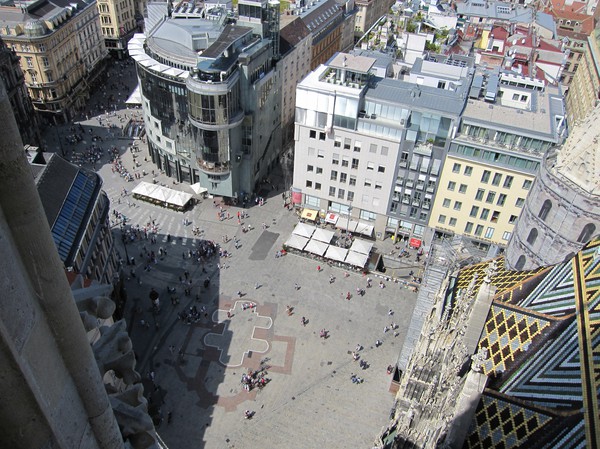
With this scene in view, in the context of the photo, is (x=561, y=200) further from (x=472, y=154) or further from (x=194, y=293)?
(x=194, y=293)

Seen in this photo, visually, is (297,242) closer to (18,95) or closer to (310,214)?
(310,214)

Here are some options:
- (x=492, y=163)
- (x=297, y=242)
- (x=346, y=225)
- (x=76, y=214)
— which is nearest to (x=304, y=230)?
(x=297, y=242)

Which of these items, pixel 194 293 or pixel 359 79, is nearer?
pixel 194 293

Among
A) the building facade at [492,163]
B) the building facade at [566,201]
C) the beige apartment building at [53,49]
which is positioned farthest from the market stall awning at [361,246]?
the beige apartment building at [53,49]

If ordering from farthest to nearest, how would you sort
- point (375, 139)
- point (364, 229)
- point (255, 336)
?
point (364, 229)
point (375, 139)
point (255, 336)

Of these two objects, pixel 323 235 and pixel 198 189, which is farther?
pixel 198 189

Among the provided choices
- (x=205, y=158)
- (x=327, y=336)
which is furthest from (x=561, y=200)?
(x=205, y=158)
